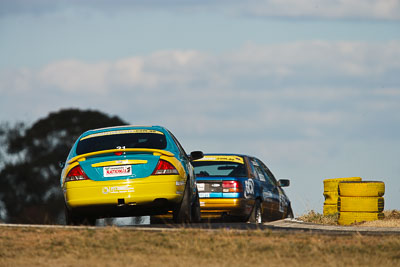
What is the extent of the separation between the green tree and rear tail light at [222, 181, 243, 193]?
88.9ft

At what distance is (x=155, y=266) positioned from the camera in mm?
9930

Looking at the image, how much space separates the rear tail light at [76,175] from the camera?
1434 cm

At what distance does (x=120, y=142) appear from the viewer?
49.2ft

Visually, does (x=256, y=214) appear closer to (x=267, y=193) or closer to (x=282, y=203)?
(x=267, y=193)

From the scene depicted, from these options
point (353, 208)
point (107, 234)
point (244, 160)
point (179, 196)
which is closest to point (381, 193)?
point (353, 208)

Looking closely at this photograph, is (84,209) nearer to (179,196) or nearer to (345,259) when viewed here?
(179,196)

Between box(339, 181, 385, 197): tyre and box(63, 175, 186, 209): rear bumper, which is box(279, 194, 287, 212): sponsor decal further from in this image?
box(63, 175, 186, 209): rear bumper

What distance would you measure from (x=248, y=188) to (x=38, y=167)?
29.9 meters

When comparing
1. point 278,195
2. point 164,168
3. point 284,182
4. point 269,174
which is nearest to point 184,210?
point 164,168

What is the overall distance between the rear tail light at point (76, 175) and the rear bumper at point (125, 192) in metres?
0.06

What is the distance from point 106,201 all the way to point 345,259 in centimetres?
490

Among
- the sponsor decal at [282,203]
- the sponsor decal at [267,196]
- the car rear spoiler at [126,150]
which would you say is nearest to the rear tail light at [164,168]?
the car rear spoiler at [126,150]

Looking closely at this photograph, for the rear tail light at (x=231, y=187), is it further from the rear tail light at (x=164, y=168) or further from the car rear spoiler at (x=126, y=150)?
the rear tail light at (x=164, y=168)

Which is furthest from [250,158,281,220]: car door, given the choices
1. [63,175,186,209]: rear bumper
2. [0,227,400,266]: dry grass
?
[0,227,400,266]: dry grass
